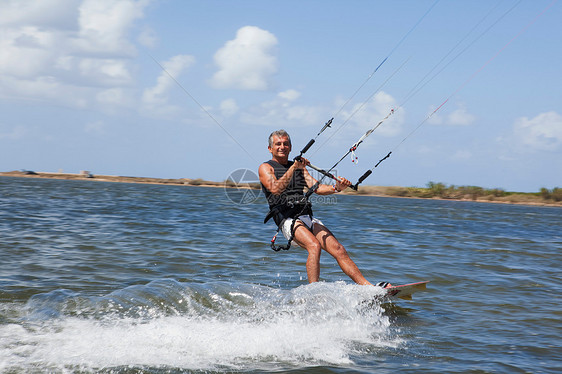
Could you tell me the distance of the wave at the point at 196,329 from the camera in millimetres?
4422

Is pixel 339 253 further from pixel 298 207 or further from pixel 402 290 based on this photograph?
pixel 402 290

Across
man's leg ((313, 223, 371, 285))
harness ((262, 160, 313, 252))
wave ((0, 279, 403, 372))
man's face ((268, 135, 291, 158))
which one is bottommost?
wave ((0, 279, 403, 372))

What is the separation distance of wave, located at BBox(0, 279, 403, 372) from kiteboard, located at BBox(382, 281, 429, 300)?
0.74 feet

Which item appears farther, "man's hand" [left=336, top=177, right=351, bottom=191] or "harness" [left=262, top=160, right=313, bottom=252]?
"harness" [left=262, top=160, right=313, bottom=252]

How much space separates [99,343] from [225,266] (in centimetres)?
458

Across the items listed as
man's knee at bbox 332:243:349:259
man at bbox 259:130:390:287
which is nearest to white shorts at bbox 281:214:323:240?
man at bbox 259:130:390:287

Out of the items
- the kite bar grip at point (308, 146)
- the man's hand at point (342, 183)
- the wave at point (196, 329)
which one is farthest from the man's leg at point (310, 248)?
the kite bar grip at point (308, 146)

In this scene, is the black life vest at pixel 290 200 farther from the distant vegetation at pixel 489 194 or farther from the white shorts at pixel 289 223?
the distant vegetation at pixel 489 194

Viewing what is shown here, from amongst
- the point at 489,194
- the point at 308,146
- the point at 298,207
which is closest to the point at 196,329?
the point at 298,207

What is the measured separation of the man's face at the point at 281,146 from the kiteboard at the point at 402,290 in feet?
→ 6.99

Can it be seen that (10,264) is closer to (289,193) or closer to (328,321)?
(289,193)

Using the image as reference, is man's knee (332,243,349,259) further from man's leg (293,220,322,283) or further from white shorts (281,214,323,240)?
white shorts (281,214,323,240)

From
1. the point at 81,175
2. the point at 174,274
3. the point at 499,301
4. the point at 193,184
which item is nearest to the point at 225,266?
the point at 174,274

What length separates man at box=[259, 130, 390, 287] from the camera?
21.1ft
